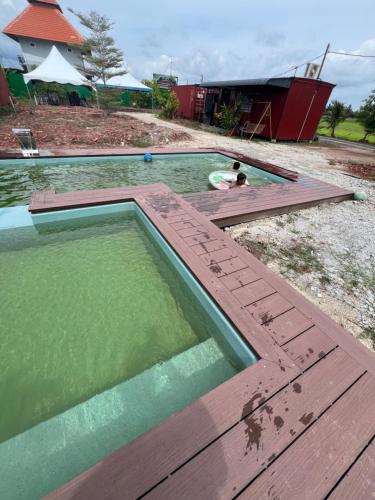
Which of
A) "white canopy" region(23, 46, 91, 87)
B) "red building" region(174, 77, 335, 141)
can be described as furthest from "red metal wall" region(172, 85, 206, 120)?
"white canopy" region(23, 46, 91, 87)

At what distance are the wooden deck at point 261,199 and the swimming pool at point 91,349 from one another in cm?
132

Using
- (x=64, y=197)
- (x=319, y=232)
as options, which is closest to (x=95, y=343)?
(x=64, y=197)

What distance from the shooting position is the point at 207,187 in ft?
20.1

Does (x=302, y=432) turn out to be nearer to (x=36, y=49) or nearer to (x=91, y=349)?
(x=91, y=349)

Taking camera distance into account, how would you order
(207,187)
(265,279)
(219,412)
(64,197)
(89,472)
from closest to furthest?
(89,472), (219,412), (265,279), (64,197), (207,187)

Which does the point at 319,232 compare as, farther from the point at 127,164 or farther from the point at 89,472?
the point at 127,164

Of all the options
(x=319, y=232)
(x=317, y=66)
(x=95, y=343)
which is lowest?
(x=95, y=343)

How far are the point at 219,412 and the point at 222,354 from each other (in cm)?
70

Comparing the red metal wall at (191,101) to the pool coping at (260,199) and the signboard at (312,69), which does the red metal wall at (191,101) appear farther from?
the pool coping at (260,199)

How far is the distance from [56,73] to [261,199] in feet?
56.9

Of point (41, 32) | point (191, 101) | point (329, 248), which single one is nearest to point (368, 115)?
point (191, 101)

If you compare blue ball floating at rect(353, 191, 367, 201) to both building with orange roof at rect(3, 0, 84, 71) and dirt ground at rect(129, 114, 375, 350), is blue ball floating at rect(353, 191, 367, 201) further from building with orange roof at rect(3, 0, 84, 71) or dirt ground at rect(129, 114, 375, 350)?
building with orange roof at rect(3, 0, 84, 71)

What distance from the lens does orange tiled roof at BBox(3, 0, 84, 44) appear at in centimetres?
2252

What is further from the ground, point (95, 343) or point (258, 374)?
point (258, 374)
